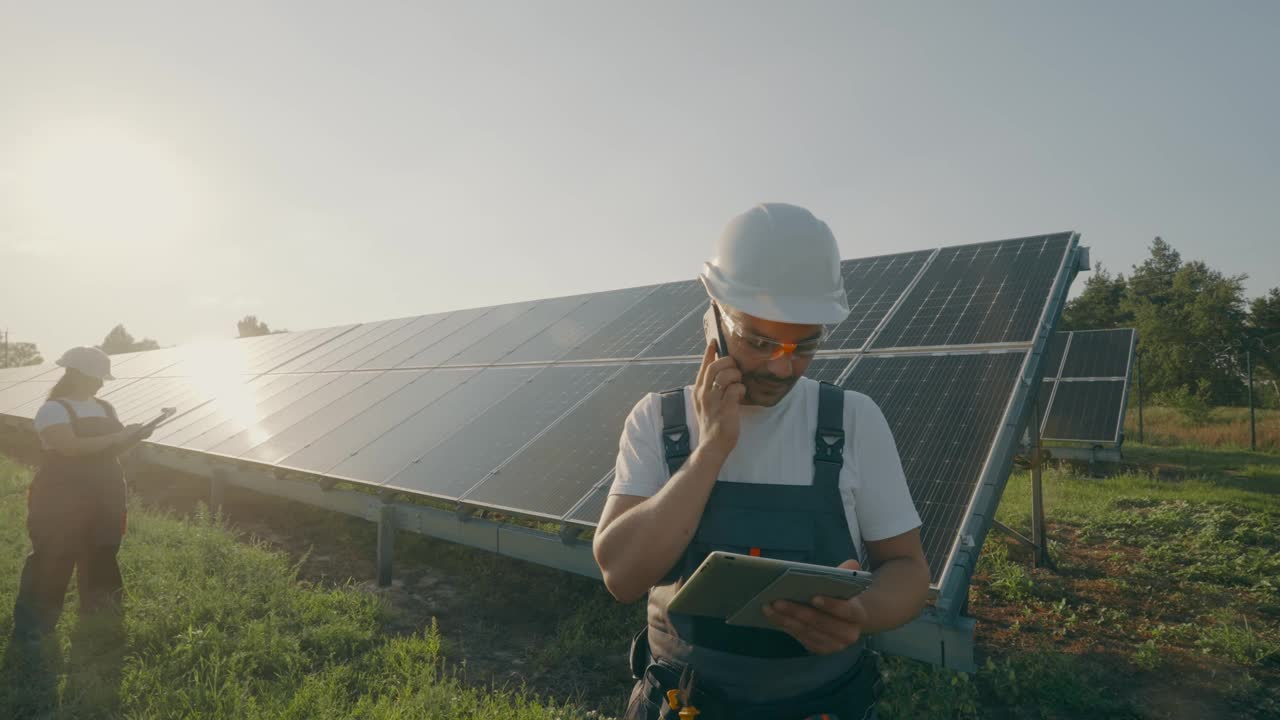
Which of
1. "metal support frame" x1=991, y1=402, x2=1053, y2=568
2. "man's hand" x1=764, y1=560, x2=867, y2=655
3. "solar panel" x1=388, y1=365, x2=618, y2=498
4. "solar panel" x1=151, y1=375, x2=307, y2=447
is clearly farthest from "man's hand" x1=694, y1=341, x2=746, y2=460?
"solar panel" x1=151, y1=375, x2=307, y2=447

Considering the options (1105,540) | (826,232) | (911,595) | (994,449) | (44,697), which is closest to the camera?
(911,595)

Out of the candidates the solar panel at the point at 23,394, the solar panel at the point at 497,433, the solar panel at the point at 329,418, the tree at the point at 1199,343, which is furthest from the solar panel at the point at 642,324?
the tree at the point at 1199,343

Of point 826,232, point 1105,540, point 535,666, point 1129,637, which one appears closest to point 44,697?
point 535,666

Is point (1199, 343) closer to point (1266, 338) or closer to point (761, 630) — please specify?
point (1266, 338)

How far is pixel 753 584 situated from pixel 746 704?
0.55 meters

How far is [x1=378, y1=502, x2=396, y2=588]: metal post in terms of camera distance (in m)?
7.06

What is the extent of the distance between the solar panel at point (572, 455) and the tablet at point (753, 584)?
376cm

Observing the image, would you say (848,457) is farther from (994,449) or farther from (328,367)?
(328,367)

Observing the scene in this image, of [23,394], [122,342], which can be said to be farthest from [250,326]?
[23,394]

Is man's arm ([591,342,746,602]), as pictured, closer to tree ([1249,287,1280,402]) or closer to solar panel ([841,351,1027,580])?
solar panel ([841,351,1027,580])

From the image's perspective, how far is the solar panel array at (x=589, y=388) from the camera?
5082 millimetres

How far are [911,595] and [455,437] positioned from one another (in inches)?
253

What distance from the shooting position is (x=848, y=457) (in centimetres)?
203

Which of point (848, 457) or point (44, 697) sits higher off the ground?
point (848, 457)
